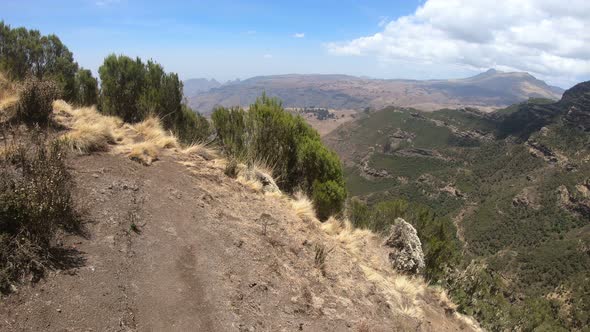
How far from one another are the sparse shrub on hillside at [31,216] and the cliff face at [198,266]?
0.95ft

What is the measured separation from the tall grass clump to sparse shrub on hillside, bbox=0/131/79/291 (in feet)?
22.4

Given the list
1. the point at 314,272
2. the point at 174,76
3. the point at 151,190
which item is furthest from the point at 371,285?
the point at 174,76

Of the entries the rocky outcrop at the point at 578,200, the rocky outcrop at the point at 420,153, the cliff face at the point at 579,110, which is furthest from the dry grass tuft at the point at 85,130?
the rocky outcrop at the point at 420,153

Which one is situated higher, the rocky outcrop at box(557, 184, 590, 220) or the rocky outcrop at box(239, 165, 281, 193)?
the rocky outcrop at box(239, 165, 281, 193)

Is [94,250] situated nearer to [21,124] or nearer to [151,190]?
[151,190]

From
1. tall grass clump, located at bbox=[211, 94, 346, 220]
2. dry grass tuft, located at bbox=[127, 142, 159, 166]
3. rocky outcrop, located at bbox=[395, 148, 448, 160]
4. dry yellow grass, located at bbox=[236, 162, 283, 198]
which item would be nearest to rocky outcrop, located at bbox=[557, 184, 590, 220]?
rocky outcrop, located at bbox=[395, 148, 448, 160]

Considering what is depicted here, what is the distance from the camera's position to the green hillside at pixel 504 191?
131 ft

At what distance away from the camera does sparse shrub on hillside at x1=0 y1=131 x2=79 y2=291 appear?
183 inches

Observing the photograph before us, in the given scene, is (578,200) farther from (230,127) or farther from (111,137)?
(111,137)

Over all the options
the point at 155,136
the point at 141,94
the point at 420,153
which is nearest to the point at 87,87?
the point at 141,94

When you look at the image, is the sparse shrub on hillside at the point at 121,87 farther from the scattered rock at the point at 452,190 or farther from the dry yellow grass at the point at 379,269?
the scattered rock at the point at 452,190

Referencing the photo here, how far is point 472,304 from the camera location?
14.9 m

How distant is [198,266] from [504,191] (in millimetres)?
107248

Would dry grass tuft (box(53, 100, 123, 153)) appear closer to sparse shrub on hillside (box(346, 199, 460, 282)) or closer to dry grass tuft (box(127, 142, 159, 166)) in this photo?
dry grass tuft (box(127, 142, 159, 166))
